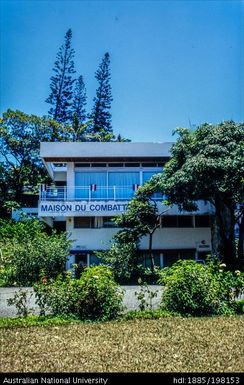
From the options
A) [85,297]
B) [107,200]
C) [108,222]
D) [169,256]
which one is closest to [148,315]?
[85,297]

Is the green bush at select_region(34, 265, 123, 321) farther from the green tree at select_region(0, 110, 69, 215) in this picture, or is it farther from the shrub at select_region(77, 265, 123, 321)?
the green tree at select_region(0, 110, 69, 215)

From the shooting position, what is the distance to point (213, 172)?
16266 millimetres

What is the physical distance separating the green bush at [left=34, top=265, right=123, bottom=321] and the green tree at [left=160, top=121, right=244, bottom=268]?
29.6ft

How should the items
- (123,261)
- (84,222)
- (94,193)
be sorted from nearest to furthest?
1. (123,261)
2. (94,193)
3. (84,222)

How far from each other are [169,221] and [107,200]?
3.83m

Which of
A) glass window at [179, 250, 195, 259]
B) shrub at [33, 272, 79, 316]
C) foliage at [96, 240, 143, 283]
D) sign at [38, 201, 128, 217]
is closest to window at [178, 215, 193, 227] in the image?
glass window at [179, 250, 195, 259]

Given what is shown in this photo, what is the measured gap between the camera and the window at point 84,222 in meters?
21.3

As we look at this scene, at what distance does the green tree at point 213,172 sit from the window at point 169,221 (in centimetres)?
307

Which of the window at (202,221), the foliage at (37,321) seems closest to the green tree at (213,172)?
the window at (202,221)

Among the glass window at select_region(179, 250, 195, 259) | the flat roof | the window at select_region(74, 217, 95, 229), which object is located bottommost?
the glass window at select_region(179, 250, 195, 259)

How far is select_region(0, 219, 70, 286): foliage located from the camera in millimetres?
16422

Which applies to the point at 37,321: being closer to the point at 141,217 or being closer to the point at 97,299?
the point at 97,299

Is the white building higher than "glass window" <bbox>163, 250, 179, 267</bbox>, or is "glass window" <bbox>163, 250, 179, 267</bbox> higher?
the white building

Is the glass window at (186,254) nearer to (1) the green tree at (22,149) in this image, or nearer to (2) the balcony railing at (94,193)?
(2) the balcony railing at (94,193)
